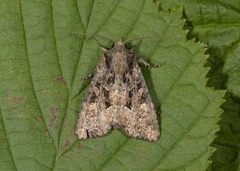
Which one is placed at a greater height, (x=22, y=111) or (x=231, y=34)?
(x=231, y=34)

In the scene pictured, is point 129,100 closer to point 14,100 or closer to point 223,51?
point 223,51

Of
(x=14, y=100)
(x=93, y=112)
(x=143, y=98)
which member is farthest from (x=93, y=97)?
(x=14, y=100)

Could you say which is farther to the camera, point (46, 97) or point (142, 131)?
point (142, 131)

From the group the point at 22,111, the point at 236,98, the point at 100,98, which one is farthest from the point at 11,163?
the point at 236,98

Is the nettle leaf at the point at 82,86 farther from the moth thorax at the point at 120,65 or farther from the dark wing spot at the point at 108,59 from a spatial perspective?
the moth thorax at the point at 120,65

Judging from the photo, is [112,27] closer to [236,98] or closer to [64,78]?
[64,78]

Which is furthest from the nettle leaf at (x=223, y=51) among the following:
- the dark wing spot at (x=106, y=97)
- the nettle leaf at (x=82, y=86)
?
the dark wing spot at (x=106, y=97)
